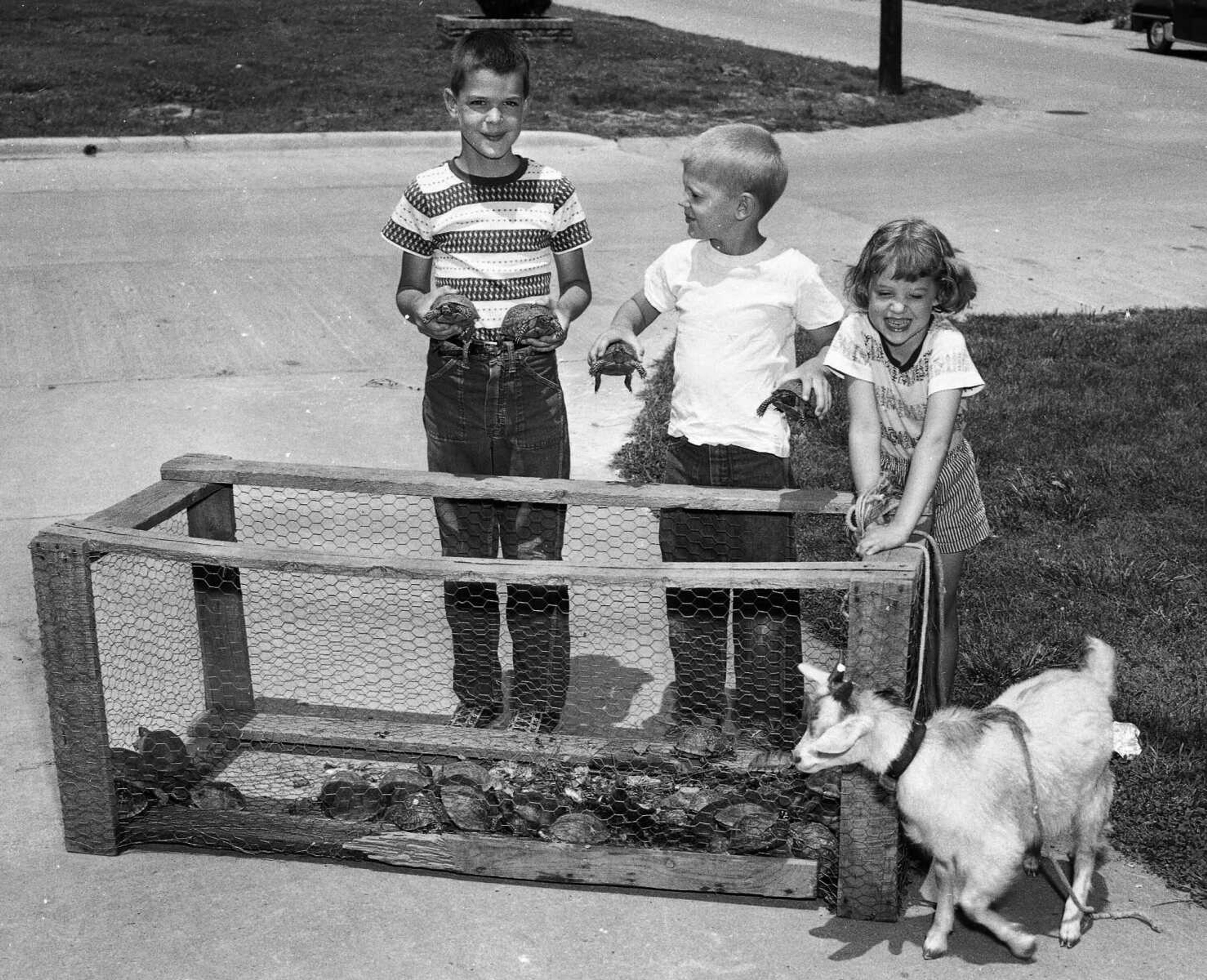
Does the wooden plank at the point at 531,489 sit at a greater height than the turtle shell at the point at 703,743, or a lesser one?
greater

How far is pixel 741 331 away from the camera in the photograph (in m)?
3.65

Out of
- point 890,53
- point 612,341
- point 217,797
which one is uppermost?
point 890,53

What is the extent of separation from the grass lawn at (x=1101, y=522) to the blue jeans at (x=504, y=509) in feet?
4.02

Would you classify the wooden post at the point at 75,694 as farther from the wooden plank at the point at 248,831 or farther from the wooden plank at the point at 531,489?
the wooden plank at the point at 531,489

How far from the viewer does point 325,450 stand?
6.07 m

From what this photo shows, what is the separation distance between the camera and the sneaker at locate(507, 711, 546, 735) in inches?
155

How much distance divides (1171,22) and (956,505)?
17521 millimetres

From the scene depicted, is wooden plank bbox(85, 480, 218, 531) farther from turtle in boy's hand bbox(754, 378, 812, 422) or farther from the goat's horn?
the goat's horn

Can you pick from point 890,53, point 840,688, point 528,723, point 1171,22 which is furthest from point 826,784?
point 1171,22

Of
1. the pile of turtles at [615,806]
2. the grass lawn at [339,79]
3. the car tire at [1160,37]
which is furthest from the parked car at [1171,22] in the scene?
the pile of turtles at [615,806]

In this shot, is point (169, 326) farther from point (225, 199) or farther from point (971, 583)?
point (971, 583)

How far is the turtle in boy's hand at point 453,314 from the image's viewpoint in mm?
3645

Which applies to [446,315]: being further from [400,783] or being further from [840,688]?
[840,688]

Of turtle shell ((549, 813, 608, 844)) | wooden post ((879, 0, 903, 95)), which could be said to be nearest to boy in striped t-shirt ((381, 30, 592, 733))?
turtle shell ((549, 813, 608, 844))
